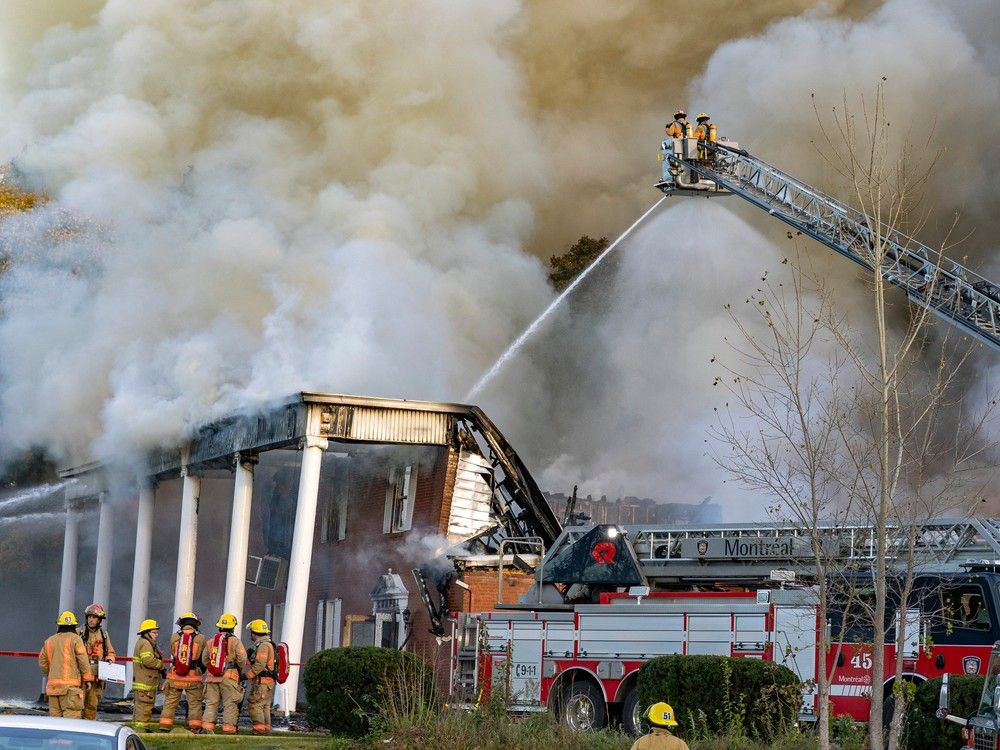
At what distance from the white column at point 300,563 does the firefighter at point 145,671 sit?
4.43m

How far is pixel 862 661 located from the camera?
1608 centimetres

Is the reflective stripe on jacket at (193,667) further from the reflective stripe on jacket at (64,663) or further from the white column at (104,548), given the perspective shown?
the white column at (104,548)

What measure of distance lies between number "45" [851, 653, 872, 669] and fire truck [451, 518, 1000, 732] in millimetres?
16

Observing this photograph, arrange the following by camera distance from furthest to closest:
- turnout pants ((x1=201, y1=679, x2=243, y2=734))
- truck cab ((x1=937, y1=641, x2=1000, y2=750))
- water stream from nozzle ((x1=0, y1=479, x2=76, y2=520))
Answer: water stream from nozzle ((x1=0, y1=479, x2=76, y2=520)) → turnout pants ((x1=201, y1=679, x2=243, y2=734)) → truck cab ((x1=937, y1=641, x2=1000, y2=750))

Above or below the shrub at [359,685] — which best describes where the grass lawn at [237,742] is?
below

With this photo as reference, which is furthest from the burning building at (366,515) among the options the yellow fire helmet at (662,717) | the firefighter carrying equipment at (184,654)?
the yellow fire helmet at (662,717)

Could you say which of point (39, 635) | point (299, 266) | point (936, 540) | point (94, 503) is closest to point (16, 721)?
point (936, 540)

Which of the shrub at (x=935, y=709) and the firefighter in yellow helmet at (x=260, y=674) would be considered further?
the firefighter in yellow helmet at (x=260, y=674)

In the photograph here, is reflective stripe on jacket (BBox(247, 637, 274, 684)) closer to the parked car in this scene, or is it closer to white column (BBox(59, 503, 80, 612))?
the parked car

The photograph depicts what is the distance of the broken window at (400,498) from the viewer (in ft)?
89.4

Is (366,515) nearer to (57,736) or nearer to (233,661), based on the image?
(233,661)

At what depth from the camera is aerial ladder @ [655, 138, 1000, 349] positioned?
20547 millimetres

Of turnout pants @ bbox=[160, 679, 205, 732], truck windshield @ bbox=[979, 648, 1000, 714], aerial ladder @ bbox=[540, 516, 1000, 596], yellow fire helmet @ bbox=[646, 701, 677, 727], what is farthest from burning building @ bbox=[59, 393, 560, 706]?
yellow fire helmet @ bbox=[646, 701, 677, 727]

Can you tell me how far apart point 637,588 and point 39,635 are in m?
31.9
